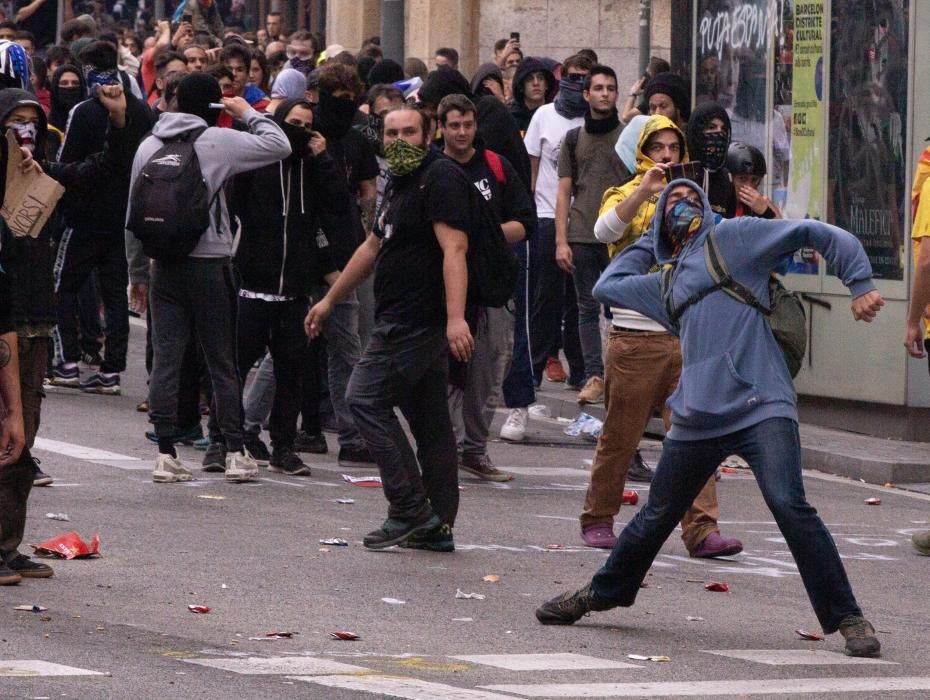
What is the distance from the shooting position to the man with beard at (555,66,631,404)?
524 inches

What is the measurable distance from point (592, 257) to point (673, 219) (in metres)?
5.95

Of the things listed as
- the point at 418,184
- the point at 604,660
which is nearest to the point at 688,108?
the point at 418,184

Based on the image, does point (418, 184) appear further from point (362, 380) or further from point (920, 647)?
point (920, 647)

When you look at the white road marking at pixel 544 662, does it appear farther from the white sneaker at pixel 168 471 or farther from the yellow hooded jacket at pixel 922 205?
the white sneaker at pixel 168 471

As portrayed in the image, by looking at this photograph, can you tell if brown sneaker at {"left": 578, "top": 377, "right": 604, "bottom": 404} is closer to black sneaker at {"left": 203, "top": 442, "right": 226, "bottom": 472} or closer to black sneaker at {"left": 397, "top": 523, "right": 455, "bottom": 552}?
black sneaker at {"left": 203, "top": 442, "right": 226, "bottom": 472}

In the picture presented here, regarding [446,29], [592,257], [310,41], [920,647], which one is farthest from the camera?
[446,29]

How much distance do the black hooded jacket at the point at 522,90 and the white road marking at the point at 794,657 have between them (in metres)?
8.32

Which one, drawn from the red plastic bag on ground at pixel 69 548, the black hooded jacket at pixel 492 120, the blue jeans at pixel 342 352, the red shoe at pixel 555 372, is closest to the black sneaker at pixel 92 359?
the red shoe at pixel 555 372

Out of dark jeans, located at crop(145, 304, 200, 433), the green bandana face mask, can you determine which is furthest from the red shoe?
the green bandana face mask

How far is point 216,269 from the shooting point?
10547mm

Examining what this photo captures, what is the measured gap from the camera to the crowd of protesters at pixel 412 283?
24.2 feet

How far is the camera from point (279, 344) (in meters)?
10.9

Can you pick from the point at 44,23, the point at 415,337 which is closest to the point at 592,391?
the point at 415,337

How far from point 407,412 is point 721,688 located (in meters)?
2.96
